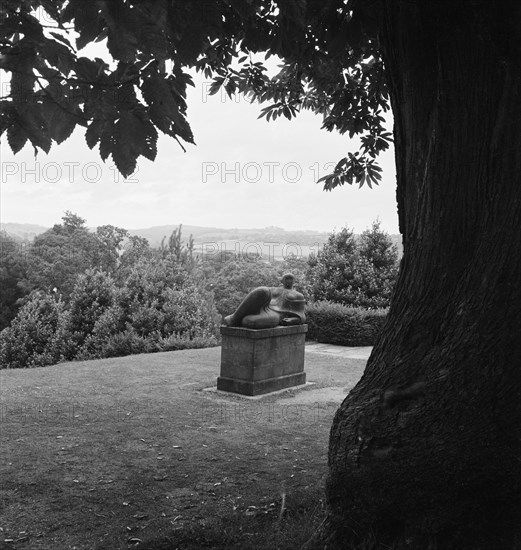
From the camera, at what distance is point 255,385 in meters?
8.68

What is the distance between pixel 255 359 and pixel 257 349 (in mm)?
156

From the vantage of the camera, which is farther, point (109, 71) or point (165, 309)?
point (165, 309)

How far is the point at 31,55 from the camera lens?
229 cm

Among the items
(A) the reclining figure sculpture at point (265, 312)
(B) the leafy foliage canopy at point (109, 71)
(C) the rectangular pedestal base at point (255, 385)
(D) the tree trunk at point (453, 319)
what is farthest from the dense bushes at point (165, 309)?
(B) the leafy foliage canopy at point (109, 71)

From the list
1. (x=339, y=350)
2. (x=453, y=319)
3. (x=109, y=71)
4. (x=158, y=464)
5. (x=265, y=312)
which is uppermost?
(x=109, y=71)

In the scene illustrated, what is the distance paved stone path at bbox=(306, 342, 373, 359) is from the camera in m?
13.9

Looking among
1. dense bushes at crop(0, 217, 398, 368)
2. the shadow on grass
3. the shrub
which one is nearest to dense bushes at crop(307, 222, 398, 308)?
dense bushes at crop(0, 217, 398, 368)

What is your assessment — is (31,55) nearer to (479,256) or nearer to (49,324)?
(479,256)

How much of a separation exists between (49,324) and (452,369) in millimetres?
14833

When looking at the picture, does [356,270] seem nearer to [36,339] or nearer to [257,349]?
[36,339]

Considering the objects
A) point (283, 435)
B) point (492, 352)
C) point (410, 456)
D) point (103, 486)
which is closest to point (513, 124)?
point (492, 352)

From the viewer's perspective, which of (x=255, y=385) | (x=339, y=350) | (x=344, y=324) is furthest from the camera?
(x=344, y=324)

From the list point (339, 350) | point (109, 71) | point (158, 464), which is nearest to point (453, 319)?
point (109, 71)

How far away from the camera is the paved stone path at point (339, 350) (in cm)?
1386
